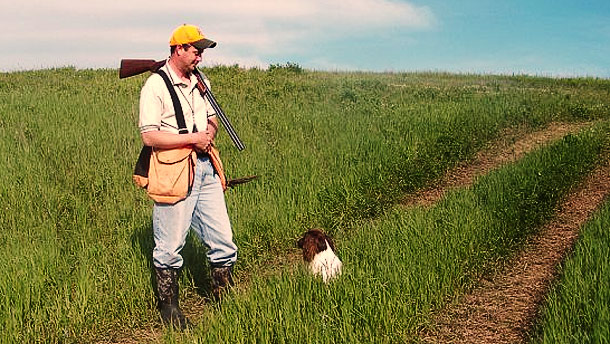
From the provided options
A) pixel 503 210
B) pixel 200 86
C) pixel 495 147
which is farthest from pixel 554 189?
pixel 200 86

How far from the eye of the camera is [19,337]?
16.3 ft

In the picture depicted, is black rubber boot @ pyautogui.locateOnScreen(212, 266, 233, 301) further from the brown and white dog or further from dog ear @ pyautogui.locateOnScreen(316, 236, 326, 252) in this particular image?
dog ear @ pyautogui.locateOnScreen(316, 236, 326, 252)

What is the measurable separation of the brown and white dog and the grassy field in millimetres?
237

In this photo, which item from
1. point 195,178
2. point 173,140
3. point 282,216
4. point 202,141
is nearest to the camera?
point 173,140

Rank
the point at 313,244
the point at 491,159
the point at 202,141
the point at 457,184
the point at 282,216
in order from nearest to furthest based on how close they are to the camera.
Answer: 1. the point at 202,141
2. the point at 313,244
3. the point at 282,216
4. the point at 457,184
5. the point at 491,159

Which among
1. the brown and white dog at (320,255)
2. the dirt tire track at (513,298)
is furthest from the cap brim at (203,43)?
the dirt tire track at (513,298)

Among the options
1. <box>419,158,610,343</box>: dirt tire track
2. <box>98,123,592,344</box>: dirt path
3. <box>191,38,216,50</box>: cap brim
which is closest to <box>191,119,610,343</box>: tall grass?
<box>419,158,610,343</box>: dirt tire track

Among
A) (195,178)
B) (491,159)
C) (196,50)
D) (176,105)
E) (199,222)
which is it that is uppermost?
(196,50)

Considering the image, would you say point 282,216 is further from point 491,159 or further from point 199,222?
point 491,159

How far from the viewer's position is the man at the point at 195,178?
16.1 feet

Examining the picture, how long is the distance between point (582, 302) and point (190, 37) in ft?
12.2

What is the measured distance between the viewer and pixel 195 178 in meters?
5.20

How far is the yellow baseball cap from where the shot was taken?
4887 millimetres

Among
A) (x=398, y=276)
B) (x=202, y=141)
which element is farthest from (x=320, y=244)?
(x=202, y=141)
